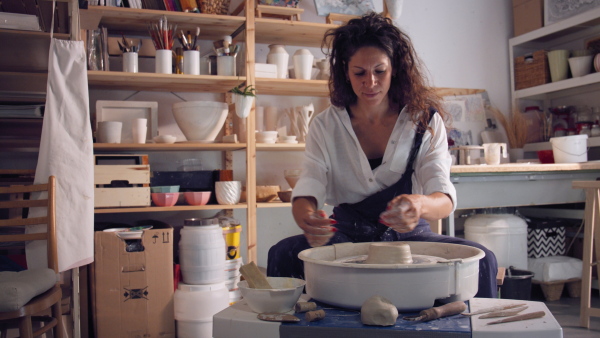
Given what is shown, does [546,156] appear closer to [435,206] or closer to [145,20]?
[435,206]

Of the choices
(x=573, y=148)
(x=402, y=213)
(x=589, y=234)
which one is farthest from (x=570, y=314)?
(x=402, y=213)

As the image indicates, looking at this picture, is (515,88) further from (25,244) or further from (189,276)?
(25,244)

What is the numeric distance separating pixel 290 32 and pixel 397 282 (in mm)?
2472

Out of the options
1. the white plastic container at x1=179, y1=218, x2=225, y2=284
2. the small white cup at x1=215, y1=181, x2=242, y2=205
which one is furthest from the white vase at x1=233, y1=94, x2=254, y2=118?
the white plastic container at x1=179, y1=218, x2=225, y2=284

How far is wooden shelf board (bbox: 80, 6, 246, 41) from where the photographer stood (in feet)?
9.23

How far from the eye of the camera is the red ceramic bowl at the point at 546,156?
355cm

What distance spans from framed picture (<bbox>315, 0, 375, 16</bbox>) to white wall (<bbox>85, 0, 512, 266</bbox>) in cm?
19

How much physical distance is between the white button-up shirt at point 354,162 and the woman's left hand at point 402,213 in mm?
349

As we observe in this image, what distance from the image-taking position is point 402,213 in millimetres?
1288

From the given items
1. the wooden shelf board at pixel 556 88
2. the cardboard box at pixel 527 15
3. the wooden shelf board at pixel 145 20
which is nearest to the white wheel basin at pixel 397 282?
the wooden shelf board at pixel 145 20

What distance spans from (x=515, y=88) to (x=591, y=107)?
1.79 ft

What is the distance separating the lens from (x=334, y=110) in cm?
195

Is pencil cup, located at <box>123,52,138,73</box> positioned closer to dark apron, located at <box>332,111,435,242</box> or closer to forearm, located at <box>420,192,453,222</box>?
dark apron, located at <box>332,111,435,242</box>

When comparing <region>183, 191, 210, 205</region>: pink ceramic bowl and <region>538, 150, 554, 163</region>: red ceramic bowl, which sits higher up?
<region>538, 150, 554, 163</region>: red ceramic bowl
